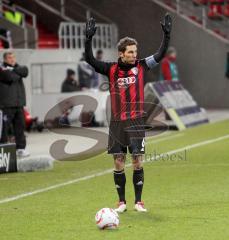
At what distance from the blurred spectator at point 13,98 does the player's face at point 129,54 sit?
287 inches

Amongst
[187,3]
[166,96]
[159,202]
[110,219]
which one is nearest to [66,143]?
[166,96]

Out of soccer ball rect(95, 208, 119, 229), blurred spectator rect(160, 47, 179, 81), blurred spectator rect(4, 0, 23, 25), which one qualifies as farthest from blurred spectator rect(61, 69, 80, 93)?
soccer ball rect(95, 208, 119, 229)

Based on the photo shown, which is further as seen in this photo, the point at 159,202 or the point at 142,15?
the point at 142,15

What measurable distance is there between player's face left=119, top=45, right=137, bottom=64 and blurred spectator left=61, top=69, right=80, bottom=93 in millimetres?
13835

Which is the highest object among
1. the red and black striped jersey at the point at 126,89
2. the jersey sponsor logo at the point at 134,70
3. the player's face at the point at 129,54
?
the player's face at the point at 129,54

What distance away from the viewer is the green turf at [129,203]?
352 inches

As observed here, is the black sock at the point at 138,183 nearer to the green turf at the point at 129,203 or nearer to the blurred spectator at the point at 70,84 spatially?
the green turf at the point at 129,203

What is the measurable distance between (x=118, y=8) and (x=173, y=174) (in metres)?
16.9

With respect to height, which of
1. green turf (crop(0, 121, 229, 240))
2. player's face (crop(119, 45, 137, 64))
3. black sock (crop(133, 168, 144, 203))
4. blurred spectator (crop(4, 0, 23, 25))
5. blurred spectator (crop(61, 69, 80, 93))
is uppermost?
blurred spectator (crop(4, 0, 23, 25))

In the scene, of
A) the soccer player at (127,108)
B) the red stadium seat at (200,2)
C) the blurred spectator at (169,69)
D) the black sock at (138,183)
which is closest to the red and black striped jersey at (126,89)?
the soccer player at (127,108)

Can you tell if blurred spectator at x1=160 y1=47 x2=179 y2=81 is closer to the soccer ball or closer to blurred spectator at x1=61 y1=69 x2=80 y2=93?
blurred spectator at x1=61 y1=69 x2=80 y2=93

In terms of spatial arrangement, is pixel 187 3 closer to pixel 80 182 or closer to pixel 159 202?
pixel 80 182

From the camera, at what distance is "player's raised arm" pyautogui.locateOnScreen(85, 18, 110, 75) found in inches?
394

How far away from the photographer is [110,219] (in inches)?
355
